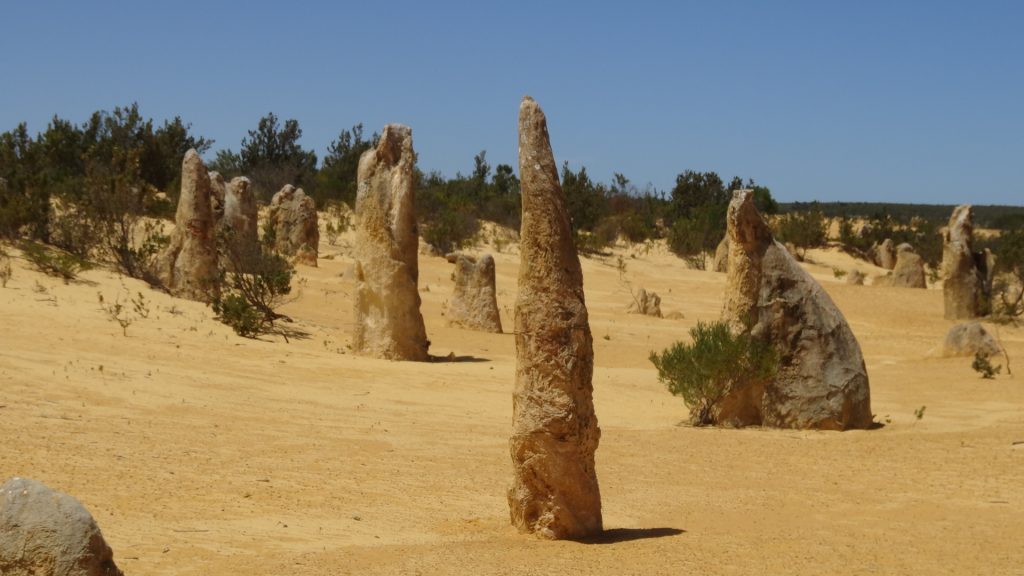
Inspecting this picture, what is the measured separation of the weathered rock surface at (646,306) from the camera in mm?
25438

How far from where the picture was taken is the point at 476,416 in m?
12.8

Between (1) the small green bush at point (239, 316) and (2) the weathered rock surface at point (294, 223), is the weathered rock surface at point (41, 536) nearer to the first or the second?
(1) the small green bush at point (239, 316)

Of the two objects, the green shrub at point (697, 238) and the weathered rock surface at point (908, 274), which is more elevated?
the green shrub at point (697, 238)

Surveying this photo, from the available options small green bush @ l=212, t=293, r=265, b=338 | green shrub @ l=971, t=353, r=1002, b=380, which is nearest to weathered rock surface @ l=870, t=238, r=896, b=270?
green shrub @ l=971, t=353, r=1002, b=380

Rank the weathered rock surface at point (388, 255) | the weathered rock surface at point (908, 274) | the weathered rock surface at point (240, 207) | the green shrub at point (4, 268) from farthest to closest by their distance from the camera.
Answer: the weathered rock surface at point (908, 274) → the weathered rock surface at point (240, 207) → the green shrub at point (4, 268) → the weathered rock surface at point (388, 255)

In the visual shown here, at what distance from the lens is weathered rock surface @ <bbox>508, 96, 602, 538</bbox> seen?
7.35 m

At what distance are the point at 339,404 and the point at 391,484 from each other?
3.75 metres

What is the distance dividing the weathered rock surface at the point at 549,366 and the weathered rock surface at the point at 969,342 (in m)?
12.8

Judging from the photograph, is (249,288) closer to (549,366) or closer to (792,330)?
(792,330)

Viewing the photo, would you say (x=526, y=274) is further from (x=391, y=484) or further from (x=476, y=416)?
(x=476, y=416)

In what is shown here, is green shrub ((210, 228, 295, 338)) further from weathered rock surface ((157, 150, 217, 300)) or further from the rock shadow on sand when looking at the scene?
the rock shadow on sand

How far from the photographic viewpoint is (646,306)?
83.6ft

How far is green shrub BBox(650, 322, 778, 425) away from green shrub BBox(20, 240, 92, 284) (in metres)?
10.1

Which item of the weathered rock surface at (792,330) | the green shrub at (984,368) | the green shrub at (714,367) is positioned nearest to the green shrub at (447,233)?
the green shrub at (984,368)
